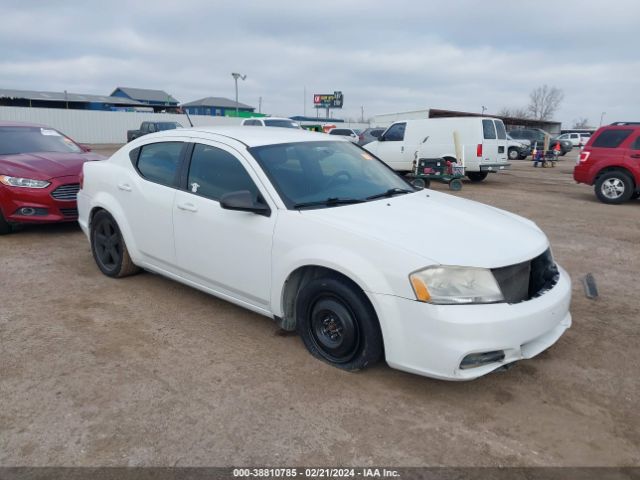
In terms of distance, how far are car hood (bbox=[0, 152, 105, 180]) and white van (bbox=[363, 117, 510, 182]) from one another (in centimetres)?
922

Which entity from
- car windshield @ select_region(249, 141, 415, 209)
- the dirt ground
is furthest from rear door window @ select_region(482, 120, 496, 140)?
car windshield @ select_region(249, 141, 415, 209)

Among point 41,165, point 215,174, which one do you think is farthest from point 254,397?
point 41,165

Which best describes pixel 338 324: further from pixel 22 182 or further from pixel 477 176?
pixel 477 176

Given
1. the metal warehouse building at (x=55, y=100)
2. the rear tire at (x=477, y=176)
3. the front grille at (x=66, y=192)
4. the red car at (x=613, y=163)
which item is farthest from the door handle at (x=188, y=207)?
the metal warehouse building at (x=55, y=100)

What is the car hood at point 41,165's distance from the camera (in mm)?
6625

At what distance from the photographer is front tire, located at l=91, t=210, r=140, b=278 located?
195 inches

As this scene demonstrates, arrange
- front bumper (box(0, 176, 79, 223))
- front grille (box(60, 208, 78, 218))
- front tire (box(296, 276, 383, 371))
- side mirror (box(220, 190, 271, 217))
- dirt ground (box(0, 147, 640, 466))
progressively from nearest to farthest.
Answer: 1. dirt ground (box(0, 147, 640, 466))
2. front tire (box(296, 276, 383, 371))
3. side mirror (box(220, 190, 271, 217))
4. front bumper (box(0, 176, 79, 223))
5. front grille (box(60, 208, 78, 218))

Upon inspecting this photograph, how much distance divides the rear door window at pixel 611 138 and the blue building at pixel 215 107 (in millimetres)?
65548

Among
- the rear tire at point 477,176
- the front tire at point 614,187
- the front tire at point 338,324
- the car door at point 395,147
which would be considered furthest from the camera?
the rear tire at point 477,176

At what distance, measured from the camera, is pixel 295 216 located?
3.41 m

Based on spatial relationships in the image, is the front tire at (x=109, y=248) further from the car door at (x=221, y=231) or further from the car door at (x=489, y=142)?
the car door at (x=489, y=142)

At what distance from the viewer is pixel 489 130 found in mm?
14656

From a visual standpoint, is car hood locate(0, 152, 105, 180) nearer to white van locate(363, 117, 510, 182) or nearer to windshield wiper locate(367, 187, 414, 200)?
windshield wiper locate(367, 187, 414, 200)

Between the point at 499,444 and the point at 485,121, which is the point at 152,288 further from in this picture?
the point at 485,121
